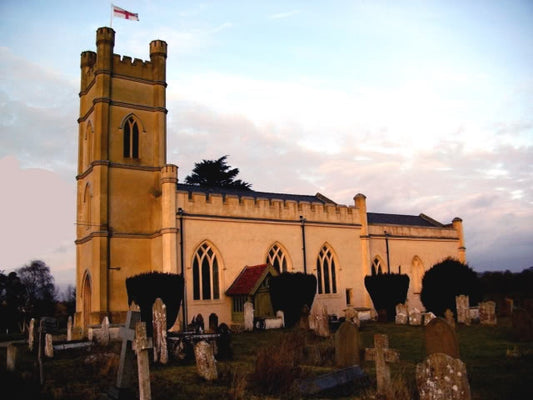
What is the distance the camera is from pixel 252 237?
2667 centimetres

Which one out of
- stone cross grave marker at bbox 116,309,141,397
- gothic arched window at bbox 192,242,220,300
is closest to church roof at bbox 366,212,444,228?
gothic arched window at bbox 192,242,220,300

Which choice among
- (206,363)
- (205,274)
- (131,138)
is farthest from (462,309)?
(131,138)

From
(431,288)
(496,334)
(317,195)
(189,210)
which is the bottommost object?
(496,334)

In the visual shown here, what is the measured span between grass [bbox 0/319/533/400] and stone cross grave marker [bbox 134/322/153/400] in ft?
3.53

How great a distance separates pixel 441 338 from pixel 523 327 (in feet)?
30.9

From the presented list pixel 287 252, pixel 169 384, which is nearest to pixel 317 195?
pixel 287 252

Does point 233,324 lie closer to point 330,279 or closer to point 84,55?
point 330,279

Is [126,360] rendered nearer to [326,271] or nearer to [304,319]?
[304,319]

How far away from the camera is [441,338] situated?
8.46 m

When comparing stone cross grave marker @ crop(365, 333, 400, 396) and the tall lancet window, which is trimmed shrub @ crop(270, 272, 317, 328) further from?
stone cross grave marker @ crop(365, 333, 400, 396)

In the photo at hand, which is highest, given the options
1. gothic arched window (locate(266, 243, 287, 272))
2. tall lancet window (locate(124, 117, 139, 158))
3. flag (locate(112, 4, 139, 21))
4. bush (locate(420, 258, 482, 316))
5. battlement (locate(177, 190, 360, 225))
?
flag (locate(112, 4, 139, 21))

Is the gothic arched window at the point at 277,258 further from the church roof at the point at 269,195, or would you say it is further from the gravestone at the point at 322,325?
the gravestone at the point at 322,325

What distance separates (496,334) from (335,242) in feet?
40.4

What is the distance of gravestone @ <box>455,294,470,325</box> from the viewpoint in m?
23.7
